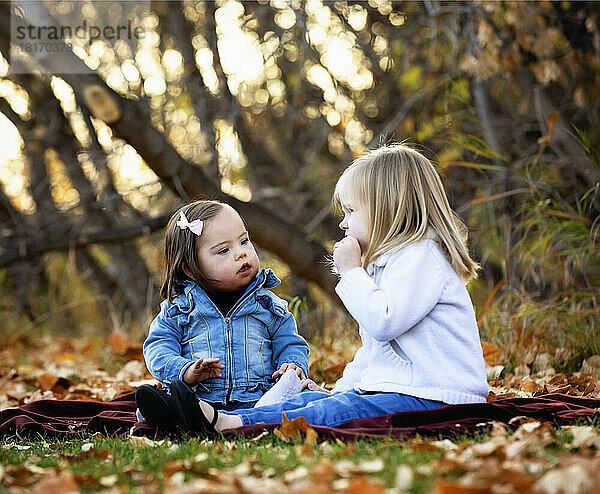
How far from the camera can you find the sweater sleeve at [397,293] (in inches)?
114

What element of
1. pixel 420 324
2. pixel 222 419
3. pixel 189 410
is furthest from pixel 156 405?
pixel 420 324

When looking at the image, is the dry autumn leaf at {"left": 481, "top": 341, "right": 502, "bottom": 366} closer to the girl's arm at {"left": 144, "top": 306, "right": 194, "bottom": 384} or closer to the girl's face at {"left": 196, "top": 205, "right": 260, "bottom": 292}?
the girl's face at {"left": 196, "top": 205, "right": 260, "bottom": 292}

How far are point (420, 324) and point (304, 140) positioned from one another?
6510mm

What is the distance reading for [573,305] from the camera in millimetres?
4723

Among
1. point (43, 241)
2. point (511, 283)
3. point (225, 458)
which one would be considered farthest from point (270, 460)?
point (43, 241)

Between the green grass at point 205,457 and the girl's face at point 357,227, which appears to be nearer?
the green grass at point 205,457

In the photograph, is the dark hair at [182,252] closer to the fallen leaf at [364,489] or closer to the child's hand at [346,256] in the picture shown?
the child's hand at [346,256]

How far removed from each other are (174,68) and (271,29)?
192cm

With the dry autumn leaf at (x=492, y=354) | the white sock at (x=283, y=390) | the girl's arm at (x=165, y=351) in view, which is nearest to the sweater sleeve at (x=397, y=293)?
the white sock at (x=283, y=390)

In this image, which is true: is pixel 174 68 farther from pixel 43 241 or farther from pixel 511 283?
pixel 511 283

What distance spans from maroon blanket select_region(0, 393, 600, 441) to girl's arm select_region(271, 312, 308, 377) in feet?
1.94

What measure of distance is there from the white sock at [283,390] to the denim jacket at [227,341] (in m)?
0.14

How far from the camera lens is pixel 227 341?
3381 mm

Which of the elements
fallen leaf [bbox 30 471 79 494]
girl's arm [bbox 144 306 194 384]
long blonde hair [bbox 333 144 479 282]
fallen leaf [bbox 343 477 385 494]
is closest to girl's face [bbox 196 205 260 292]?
girl's arm [bbox 144 306 194 384]
